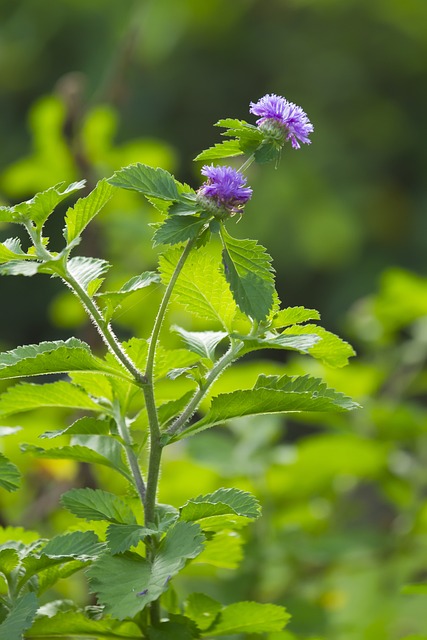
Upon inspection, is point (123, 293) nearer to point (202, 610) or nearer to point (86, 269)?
point (86, 269)

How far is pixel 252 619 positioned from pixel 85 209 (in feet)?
0.74

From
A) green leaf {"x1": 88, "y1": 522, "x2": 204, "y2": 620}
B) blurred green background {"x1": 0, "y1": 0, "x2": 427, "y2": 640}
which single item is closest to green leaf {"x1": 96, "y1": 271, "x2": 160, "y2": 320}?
green leaf {"x1": 88, "y1": 522, "x2": 204, "y2": 620}

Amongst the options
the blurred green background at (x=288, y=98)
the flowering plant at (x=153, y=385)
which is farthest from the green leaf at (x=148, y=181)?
the blurred green background at (x=288, y=98)

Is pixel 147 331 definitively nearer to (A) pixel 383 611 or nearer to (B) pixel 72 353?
(A) pixel 383 611

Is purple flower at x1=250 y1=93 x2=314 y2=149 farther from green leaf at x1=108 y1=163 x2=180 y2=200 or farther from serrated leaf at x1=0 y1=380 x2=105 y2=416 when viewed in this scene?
serrated leaf at x1=0 y1=380 x2=105 y2=416

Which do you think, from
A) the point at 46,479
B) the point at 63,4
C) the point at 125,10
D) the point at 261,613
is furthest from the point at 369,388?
the point at 63,4

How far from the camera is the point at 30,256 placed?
420mm

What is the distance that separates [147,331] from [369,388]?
0.30 meters

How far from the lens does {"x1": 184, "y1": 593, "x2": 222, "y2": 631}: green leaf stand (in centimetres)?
49

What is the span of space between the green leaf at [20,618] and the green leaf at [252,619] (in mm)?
121

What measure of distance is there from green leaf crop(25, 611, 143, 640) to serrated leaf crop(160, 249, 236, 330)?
16 cm

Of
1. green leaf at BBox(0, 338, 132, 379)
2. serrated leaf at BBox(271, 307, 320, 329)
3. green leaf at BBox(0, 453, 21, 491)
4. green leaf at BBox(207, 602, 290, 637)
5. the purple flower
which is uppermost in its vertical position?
the purple flower

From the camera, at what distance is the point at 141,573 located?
0.41 meters

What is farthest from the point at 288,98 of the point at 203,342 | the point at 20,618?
the point at 20,618
